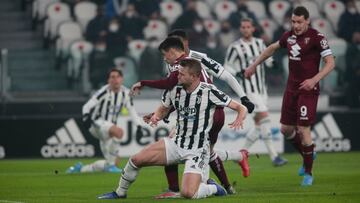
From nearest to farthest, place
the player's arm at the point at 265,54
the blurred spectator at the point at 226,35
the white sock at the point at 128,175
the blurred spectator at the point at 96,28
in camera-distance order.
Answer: the white sock at the point at 128,175, the player's arm at the point at 265,54, the blurred spectator at the point at 96,28, the blurred spectator at the point at 226,35

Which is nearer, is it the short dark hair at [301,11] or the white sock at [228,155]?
the white sock at [228,155]

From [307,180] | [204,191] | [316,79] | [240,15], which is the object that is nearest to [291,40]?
[316,79]

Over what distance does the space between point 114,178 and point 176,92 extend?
14.7 ft

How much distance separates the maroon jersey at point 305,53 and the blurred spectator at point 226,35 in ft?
31.2

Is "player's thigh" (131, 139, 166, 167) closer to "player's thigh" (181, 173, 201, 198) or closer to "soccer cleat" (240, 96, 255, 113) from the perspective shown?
"player's thigh" (181, 173, 201, 198)

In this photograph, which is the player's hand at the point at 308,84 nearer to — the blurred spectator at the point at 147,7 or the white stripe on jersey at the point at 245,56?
the white stripe on jersey at the point at 245,56

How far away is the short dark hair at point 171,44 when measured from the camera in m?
12.4

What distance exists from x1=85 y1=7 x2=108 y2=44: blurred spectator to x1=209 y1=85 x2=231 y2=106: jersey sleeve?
1205 centimetres

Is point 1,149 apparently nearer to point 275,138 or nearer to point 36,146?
point 36,146

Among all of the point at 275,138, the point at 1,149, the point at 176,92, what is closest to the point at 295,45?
the point at 176,92

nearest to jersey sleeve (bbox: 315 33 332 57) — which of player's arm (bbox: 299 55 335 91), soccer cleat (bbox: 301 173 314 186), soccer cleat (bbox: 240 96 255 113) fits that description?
player's arm (bbox: 299 55 335 91)

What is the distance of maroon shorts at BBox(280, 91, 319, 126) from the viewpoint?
14211 mm

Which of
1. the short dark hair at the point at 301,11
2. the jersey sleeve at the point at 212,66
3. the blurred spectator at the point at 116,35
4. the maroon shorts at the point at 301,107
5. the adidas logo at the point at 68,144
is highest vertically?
the short dark hair at the point at 301,11

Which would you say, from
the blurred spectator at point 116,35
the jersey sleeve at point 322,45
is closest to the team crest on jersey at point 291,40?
the jersey sleeve at point 322,45
